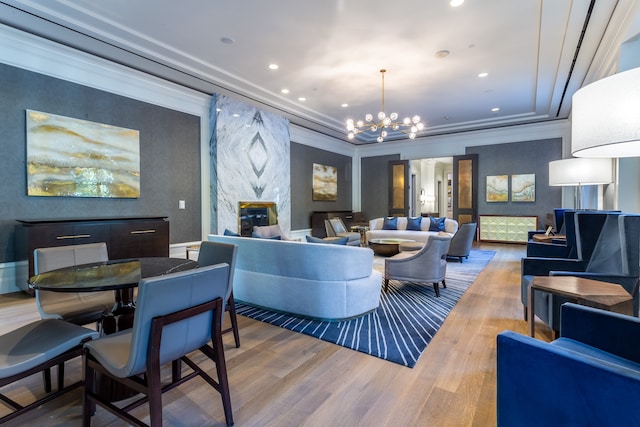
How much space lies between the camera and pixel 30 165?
4055 millimetres

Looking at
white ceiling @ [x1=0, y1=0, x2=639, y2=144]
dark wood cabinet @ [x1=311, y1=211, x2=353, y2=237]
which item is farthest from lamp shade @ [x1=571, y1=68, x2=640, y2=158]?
dark wood cabinet @ [x1=311, y1=211, x2=353, y2=237]

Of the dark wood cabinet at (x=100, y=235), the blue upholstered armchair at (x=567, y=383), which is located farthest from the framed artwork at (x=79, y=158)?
the blue upholstered armchair at (x=567, y=383)

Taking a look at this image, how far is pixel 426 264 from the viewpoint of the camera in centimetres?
386

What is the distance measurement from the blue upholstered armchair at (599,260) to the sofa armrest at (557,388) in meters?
1.73

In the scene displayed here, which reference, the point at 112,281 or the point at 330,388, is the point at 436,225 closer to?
the point at 330,388

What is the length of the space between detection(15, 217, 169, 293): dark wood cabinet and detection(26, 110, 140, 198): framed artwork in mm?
605

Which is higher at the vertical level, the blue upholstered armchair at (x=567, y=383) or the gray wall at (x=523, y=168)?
the gray wall at (x=523, y=168)

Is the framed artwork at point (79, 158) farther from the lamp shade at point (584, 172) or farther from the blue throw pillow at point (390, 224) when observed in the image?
the lamp shade at point (584, 172)

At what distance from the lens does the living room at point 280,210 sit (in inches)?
73.2

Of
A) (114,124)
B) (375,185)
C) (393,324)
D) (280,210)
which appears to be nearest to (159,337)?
(393,324)

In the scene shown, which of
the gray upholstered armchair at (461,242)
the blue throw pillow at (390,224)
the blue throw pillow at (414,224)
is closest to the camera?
the gray upholstered armchair at (461,242)

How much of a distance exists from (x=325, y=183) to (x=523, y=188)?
17.8 ft

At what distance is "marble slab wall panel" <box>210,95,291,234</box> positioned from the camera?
6.14 metres

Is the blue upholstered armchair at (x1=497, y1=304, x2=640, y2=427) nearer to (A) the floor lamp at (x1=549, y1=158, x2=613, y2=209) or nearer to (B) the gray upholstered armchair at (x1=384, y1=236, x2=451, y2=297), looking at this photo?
(B) the gray upholstered armchair at (x1=384, y1=236, x2=451, y2=297)
